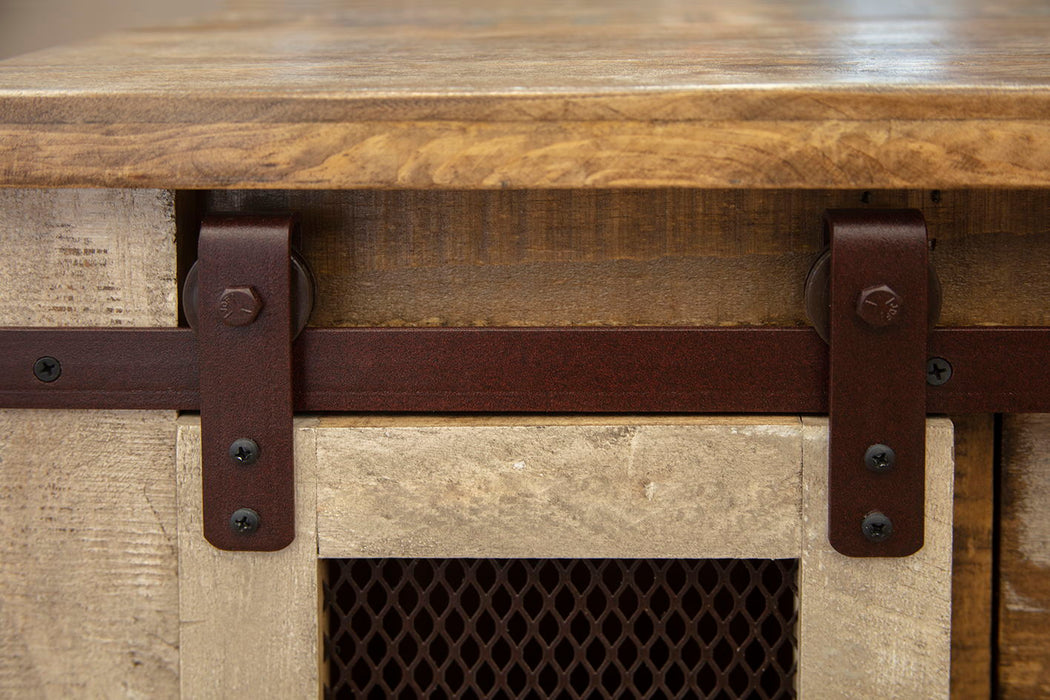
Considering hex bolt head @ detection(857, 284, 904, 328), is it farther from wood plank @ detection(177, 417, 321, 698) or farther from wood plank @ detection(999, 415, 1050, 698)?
wood plank @ detection(177, 417, 321, 698)

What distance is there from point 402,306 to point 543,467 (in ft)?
0.63

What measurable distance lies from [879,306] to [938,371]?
0.31 feet

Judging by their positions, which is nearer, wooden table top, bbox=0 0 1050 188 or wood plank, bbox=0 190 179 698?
wooden table top, bbox=0 0 1050 188

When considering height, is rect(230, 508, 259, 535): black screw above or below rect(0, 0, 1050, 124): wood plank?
below

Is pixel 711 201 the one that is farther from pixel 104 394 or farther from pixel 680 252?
pixel 104 394

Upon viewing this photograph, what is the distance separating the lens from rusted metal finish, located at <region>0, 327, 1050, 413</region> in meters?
0.75

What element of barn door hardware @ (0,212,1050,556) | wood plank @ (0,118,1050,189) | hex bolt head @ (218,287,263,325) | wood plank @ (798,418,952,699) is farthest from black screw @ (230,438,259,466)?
wood plank @ (798,418,952,699)

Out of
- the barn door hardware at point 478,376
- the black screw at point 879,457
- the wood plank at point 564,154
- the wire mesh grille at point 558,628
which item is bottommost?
the wire mesh grille at point 558,628

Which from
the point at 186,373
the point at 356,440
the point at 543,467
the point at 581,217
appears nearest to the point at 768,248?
the point at 581,217

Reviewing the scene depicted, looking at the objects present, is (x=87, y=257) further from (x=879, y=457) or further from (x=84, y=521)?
(x=879, y=457)

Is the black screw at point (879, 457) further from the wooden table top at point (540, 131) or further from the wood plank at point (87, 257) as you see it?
the wood plank at point (87, 257)

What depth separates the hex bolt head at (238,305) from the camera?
722 millimetres

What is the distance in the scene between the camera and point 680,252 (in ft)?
2.55

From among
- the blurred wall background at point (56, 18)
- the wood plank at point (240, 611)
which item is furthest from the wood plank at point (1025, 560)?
the blurred wall background at point (56, 18)
